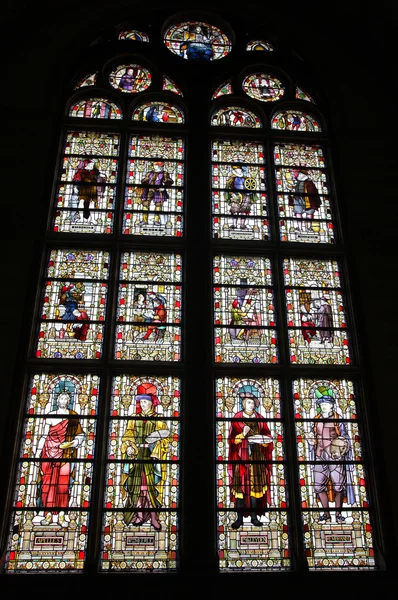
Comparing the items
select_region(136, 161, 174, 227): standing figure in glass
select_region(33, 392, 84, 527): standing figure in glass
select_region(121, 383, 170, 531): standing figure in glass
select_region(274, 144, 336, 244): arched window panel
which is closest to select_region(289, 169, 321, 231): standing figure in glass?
select_region(274, 144, 336, 244): arched window panel

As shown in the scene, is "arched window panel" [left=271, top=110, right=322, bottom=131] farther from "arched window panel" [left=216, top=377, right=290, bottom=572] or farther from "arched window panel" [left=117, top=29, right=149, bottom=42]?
"arched window panel" [left=216, top=377, right=290, bottom=572]

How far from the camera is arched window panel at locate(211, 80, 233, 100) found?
29.2ft

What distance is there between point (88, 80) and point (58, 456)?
4.88 metres

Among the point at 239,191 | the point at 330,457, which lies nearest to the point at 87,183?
the point at 239,191

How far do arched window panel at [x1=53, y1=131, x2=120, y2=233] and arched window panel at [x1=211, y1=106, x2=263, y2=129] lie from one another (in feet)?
4.11

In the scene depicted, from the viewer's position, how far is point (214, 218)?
7832 mm

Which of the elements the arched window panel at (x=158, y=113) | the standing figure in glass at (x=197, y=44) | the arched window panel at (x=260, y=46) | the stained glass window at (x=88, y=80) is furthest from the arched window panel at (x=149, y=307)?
the arched window panel at (x=260, y=46)

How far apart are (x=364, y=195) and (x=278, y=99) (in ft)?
6.20

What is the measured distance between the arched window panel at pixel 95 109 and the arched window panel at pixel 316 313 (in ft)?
9.48

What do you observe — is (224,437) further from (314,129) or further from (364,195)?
(314,129)

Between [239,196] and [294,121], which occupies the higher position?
[294,121]

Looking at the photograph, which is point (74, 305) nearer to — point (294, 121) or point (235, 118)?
point (235, 118)

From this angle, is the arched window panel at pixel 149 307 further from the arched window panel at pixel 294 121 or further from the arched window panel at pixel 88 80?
the arched window panel at pixel 88 80

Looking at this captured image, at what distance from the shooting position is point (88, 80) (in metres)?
8.93
